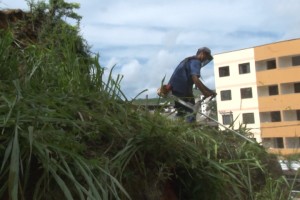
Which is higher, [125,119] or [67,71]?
[67,71]

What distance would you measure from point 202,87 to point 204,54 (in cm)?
65

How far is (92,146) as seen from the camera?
237cm

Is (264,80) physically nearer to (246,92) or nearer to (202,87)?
(246,92)

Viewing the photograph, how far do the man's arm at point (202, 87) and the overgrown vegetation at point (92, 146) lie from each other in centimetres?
182

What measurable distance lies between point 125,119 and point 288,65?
43.8 m

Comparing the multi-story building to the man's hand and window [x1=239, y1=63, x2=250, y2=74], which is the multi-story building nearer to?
window [x1=239, y1=63, x2=250, y2=74]

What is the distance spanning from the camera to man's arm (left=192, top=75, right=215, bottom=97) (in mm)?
5287

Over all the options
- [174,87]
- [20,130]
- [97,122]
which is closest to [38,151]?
[20,130]

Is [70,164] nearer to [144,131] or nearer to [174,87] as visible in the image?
[144,131]

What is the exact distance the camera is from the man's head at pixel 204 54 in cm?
586

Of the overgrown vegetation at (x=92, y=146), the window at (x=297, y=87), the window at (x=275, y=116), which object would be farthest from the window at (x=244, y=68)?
the overgrown vegetation at (x=92, y=146)

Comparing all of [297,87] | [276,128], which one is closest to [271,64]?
[297,87]

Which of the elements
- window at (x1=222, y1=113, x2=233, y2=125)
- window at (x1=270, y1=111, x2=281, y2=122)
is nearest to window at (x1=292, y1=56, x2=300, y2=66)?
window at (x1=270, y1=111, x2=281, y2=122)

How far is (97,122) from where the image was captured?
242 cm
